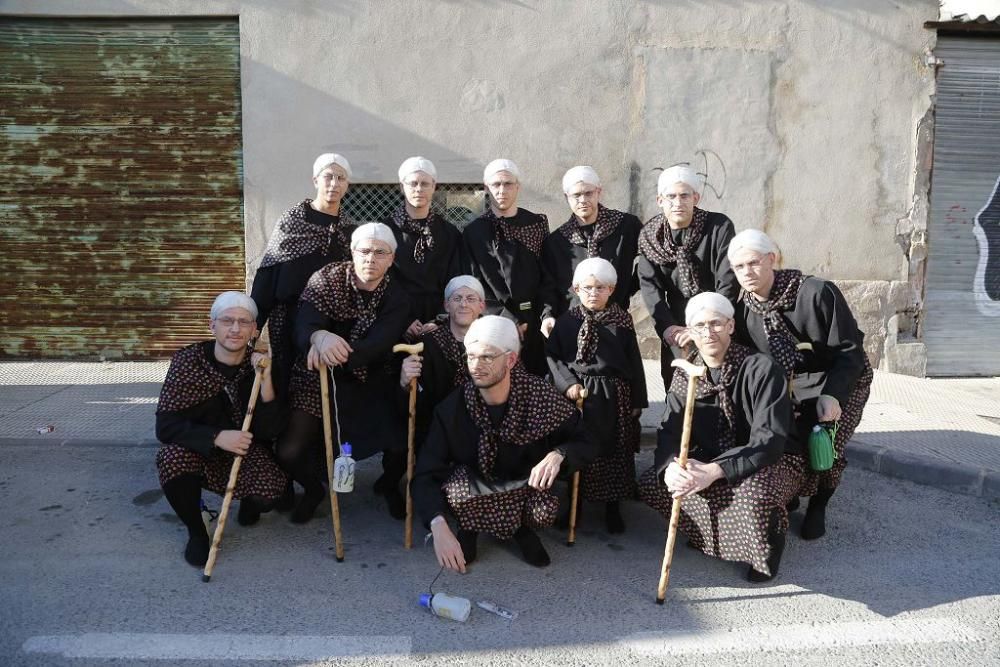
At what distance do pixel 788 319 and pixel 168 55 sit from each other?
20.3 feet

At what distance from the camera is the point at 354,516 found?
4172 mm

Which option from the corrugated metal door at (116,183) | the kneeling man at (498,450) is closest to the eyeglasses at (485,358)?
the kneeling man at (498,450)

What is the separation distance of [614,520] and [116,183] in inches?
236

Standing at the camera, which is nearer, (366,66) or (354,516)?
(354,516)

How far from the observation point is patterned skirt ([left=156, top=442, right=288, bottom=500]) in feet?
11.8

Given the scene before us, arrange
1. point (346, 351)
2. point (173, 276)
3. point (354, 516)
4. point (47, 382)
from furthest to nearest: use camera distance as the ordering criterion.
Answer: point (173, 276) → point (47, 382) → point (354, 516) → point (346, 351)

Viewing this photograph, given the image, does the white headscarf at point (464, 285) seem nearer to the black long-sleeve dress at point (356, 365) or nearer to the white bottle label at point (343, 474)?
the black long-sleeve dress at point (356, 365)

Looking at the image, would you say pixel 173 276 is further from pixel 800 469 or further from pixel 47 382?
pixel 800 469

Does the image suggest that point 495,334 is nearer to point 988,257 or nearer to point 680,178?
point 680,178

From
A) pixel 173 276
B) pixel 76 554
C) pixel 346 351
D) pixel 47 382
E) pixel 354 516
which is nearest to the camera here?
pixel 76 554

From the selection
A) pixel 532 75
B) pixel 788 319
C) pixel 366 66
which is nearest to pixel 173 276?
pixel 366 66

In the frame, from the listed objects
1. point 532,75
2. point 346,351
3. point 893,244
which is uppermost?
Answer: point 532,75

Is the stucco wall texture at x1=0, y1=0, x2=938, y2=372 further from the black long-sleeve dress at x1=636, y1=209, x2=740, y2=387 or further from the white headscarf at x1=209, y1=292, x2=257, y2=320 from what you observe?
the white headscarf at x1=209, y1=292, x2=257, y2=320

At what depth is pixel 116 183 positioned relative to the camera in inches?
294
